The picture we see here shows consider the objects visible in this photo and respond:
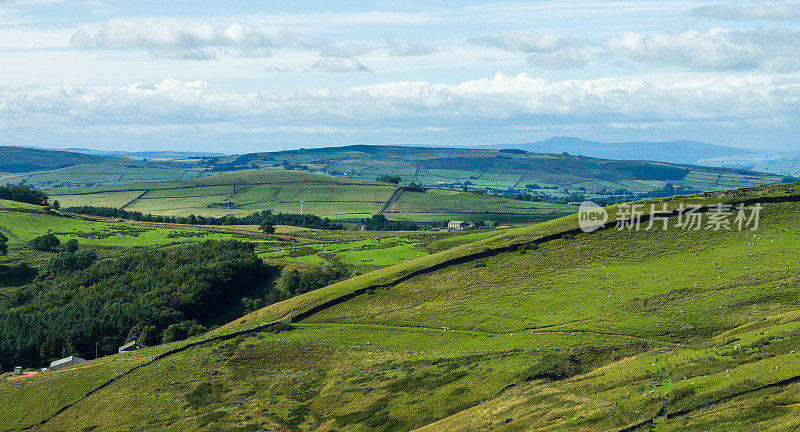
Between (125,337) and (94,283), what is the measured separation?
3760 centimetres

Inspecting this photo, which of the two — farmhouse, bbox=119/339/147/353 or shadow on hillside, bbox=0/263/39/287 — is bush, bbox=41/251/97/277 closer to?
shadow on hillside, bbox=0/263/39/287

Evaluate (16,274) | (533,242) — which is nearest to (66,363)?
(533,242)

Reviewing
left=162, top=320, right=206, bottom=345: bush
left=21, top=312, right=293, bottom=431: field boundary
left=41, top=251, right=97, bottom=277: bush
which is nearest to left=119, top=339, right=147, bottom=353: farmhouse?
left=162, top=320, right=206, bottom=345: bush

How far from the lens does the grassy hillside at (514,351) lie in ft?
157

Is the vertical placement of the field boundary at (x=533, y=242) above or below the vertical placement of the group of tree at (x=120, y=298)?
above

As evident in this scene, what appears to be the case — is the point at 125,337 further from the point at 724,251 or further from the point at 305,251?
the point at 724,251

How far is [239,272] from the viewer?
135750mm

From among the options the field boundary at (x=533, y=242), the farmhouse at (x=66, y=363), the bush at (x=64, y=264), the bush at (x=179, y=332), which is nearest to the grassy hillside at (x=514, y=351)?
the field boundary at (x=533, y=242)

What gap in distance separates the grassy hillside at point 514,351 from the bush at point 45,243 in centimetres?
11310

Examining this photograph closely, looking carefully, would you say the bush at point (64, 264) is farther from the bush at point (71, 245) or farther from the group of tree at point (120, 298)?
the bush at point (71, 245)

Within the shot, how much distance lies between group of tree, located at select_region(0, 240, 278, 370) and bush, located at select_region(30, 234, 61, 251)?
27341mm

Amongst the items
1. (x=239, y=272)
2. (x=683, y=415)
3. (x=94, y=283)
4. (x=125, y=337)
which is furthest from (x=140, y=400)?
(x=94, y=283)

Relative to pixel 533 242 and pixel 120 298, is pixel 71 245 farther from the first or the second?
pixel 533 242

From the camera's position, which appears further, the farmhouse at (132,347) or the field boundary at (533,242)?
the farmhouse at (132,347)
